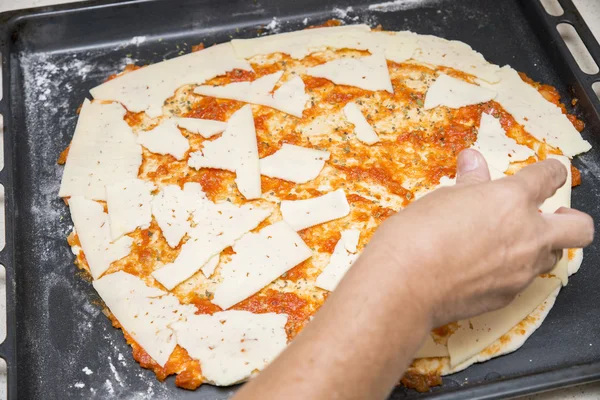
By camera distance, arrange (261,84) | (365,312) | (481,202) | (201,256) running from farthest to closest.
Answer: (261,84) → (201,256) → (481,202) → (365,312)

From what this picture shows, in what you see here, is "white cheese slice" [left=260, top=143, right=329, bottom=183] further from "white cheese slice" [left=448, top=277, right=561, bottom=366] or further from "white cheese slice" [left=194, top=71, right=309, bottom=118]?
"white cheese slice" [left=448, top=277, right=561, bottom=366]

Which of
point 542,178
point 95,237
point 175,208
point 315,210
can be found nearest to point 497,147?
point 315,210

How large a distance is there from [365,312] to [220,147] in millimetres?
1308

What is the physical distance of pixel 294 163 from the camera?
2.37 meters

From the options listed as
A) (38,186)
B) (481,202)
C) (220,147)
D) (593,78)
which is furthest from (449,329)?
(38,186)

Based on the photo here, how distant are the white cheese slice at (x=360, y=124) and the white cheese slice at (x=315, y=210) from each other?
0.27 m

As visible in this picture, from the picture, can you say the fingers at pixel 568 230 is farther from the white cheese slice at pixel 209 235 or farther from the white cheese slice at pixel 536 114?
the white cheese slice at pixel 209 235

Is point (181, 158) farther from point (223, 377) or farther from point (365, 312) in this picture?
point (365, 312)

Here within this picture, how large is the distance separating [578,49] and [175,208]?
6.48 ft

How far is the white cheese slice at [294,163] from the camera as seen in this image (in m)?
2.34

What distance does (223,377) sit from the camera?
194 centimetres

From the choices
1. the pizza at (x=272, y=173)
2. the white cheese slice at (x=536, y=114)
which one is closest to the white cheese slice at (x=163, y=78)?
the pizza at (x=272, y=173)

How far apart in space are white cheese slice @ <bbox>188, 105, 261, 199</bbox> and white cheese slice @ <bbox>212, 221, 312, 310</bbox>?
190mm

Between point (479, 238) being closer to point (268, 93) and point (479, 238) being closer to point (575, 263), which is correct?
point (575, 263)
